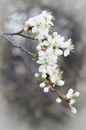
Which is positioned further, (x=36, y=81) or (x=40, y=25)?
(x=36, y=81)

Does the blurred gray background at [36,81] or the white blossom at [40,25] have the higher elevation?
the blurred gray background at [36,81]

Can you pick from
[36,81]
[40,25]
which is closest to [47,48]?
[40,25]

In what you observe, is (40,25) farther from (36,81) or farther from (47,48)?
(36,81)

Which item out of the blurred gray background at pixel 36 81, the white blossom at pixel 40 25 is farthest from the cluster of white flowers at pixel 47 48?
the blurred gray background at pixel 36 81

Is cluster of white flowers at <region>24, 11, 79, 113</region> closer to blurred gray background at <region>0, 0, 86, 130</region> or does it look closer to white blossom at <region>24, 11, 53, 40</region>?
white blossom at <region>24, 11, 53, 40</region>

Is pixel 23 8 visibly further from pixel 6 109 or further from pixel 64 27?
pixel 6 109

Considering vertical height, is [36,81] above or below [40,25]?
above

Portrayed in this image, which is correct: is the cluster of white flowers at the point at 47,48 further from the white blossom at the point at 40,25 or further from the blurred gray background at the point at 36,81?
the blurred gray background at the point at 36,81

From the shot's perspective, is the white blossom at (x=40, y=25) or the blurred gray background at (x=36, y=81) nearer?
the white blossom at (x=40, y=25)

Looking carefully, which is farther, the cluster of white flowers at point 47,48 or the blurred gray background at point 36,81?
the blurred gray background at point 36,81
